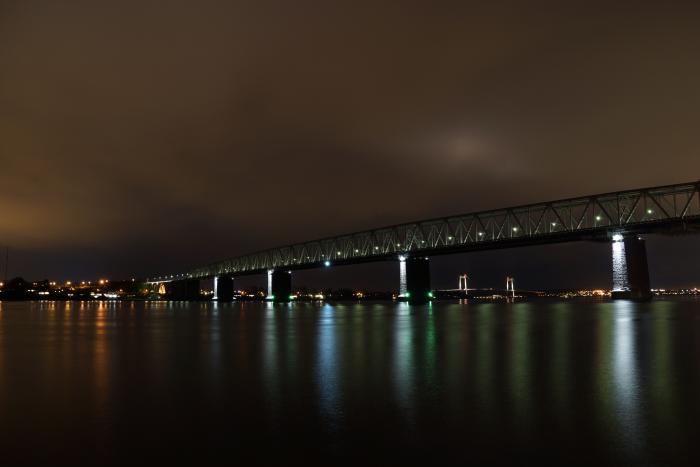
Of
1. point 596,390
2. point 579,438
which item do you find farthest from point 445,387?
point 579,438

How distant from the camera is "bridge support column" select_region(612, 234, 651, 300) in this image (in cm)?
10069

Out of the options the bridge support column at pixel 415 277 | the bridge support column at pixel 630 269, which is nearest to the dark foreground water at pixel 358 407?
the bridge support column at pixel 630 269

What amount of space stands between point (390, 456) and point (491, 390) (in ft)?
21.7

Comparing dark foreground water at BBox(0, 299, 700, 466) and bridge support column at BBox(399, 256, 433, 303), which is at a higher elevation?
bridge support column at BBox(399, 256, 433, 303)

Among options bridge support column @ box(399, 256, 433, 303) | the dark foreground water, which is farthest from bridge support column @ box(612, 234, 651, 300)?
the dark foreground water

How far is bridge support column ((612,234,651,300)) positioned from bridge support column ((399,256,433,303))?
44.7 m

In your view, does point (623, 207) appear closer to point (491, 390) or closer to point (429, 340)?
point (429, 340)

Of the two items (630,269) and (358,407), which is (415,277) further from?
(358,407)

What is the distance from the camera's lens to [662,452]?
948 centimetres

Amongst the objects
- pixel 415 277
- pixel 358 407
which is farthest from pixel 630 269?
pixel 358 407

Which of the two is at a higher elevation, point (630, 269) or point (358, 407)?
point (630, 269)

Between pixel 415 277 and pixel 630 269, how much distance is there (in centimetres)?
5167

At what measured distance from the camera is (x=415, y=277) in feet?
457

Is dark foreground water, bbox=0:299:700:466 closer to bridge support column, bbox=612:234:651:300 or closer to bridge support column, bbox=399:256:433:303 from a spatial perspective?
bridge support column, bbox=612:234:651:300
